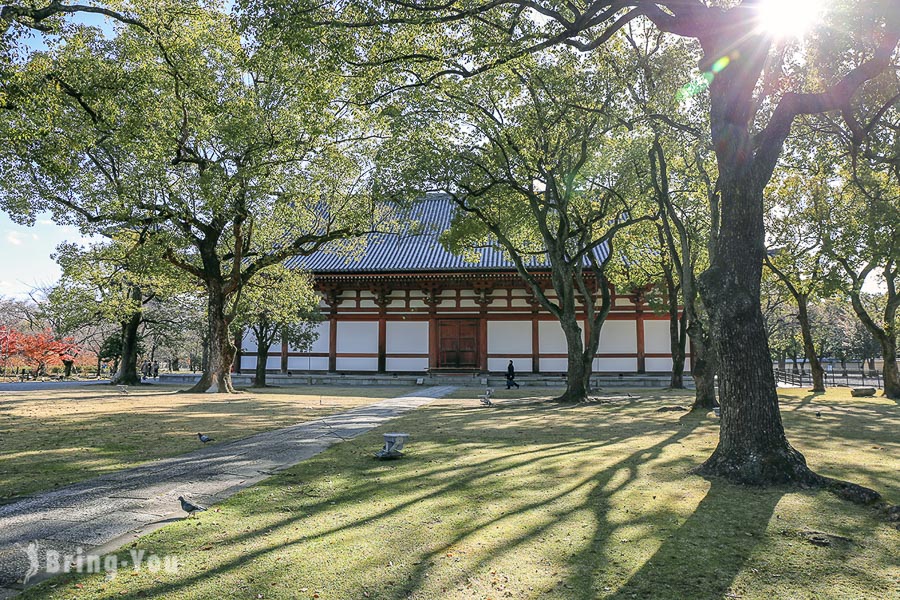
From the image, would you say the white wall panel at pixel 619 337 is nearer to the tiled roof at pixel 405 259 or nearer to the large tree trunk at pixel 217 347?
the tiled roof at pixel 405 259

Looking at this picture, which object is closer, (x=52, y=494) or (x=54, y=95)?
(x=52, y=494)

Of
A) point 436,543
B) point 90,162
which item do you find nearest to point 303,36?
point 436,543

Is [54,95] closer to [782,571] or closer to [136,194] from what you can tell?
[136,194]

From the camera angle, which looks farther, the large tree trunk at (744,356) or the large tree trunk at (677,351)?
the large tree trunk at (677,351)

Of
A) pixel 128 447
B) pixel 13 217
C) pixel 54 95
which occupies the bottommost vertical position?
pixel 128 447

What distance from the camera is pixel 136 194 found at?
14180mm

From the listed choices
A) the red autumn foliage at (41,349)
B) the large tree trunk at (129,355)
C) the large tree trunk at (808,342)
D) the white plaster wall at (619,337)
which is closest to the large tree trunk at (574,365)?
the large tree trunk at (808,342)

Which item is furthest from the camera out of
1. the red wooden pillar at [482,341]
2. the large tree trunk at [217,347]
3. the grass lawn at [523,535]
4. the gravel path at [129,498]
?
the red wooden pillar at [482,341]

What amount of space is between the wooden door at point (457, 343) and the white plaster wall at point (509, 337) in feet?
2.63

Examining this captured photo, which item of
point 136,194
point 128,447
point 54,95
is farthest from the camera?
point 136,194

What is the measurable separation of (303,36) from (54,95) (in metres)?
5.75

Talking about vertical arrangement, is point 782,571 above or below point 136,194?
below

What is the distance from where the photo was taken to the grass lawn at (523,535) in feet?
9.37

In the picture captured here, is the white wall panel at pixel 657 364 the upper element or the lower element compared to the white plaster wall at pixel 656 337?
lower
